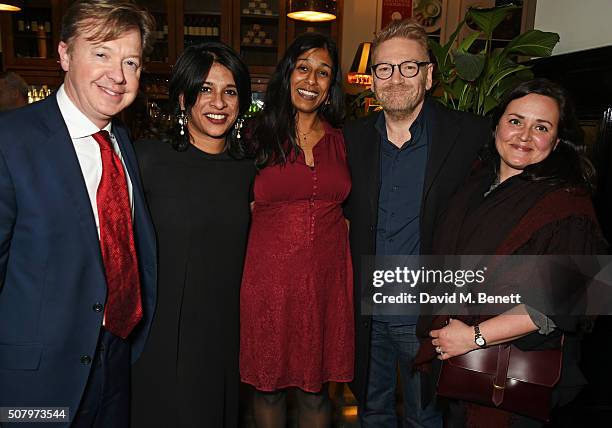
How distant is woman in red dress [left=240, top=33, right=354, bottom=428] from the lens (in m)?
1.96

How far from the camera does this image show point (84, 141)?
1.36 meters

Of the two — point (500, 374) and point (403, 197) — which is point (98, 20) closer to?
point (403, 197)

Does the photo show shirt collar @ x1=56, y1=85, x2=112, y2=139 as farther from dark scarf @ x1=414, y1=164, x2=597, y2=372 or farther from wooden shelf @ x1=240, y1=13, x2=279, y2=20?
wooden shelf @ x1=240, y1=13, x2=279, y2=20

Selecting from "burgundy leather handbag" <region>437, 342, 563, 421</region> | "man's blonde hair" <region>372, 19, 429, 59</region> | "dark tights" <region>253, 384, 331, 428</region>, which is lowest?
"dark tights" <region>253, 384, 331, 428</region>

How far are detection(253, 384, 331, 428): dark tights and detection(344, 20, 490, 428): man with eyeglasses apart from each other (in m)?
0.17

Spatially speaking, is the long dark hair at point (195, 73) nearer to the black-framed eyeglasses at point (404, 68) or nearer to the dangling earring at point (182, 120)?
the dangling earring at point (182, 120)

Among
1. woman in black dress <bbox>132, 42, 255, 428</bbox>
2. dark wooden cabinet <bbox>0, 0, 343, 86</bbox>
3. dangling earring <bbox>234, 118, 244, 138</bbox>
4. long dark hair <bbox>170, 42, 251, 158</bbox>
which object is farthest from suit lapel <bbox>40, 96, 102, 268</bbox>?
dark wooden cabinet <bbox>0, 0, 343, 86</bbox>

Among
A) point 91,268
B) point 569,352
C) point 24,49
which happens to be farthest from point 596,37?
point 24,49

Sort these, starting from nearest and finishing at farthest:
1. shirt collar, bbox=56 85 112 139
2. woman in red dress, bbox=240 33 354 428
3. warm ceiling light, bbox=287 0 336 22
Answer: shirt collar, bbox=56 85 112 139
woman in red dress, bbox=240 33 354 428
warm ceiling light, bbox=287 0 336 22

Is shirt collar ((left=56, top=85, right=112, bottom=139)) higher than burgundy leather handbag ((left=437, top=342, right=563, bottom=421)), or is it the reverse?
shirt collar ((left=56, top=85, right=112, bottom=139))

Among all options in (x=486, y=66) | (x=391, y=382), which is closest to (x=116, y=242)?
(x=391, y=382)

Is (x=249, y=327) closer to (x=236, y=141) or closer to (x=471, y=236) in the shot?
(x=236, y=141)

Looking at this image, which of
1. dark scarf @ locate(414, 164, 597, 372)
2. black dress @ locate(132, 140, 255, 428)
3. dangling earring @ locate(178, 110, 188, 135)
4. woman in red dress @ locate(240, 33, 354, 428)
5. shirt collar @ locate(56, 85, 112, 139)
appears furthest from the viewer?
woman in red dress @ locate(240, 33, 354, 428)

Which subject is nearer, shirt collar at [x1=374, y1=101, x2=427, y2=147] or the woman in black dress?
the woman in black dress
